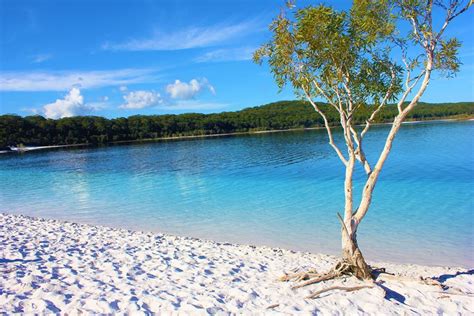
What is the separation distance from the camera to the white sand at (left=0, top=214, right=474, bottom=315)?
619 cm

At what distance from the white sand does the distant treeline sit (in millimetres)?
105130

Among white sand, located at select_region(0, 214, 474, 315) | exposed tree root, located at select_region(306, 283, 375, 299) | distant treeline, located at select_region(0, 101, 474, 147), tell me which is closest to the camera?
white sand, located at select_region(0, 214, 474, 315)

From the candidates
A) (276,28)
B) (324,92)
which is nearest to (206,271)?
(324,92)

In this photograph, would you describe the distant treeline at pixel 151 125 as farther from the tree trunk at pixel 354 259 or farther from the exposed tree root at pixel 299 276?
the exposed tree root at pixel 299 276

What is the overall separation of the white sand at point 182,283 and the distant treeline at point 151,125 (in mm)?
105130

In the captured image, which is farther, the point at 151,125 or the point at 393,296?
the point at 151,125

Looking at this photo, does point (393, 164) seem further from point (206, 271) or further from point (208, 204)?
point (206, 271)

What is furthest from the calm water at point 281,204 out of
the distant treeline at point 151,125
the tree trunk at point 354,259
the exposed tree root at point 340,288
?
the distant treeline at point 151,125

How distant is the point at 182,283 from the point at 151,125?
456 ft

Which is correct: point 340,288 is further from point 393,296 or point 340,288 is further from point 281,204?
point 281,204

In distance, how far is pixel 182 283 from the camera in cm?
743

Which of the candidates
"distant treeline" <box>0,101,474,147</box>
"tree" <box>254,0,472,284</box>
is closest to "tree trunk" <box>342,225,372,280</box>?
"tree" <box>254,0,472,284</box>

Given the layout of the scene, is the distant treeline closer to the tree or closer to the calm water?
the calm water

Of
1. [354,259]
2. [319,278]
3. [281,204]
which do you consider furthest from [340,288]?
[281,204]
